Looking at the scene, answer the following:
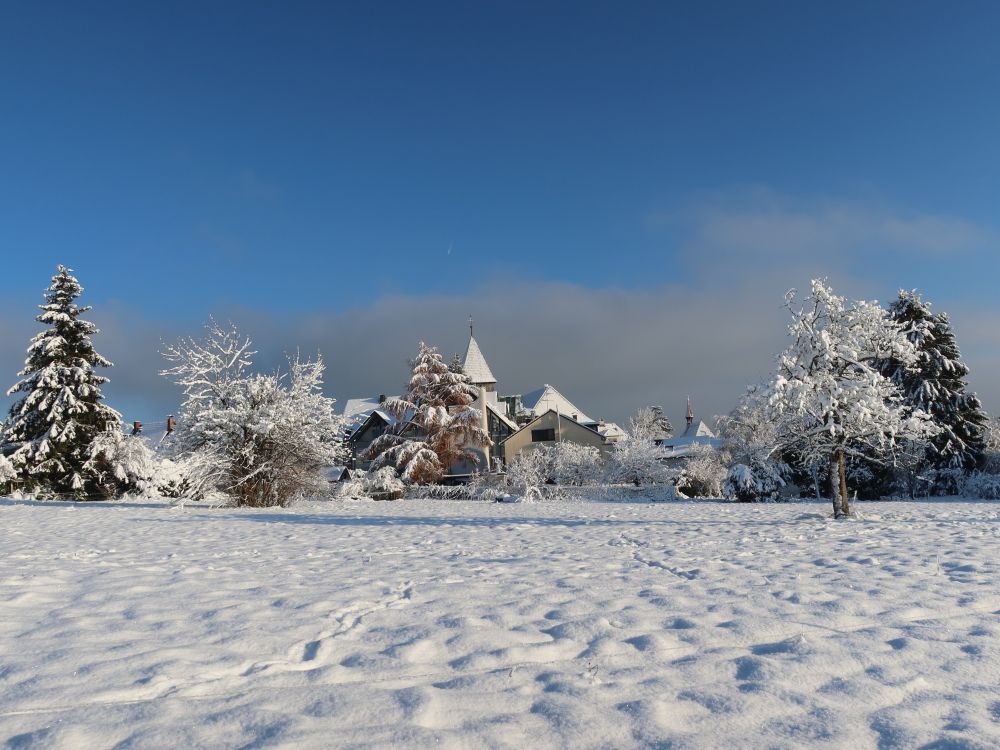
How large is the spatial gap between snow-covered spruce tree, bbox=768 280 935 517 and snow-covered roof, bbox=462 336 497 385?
35711 mm

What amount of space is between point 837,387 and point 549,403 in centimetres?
4556

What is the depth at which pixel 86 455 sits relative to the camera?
1122 inches

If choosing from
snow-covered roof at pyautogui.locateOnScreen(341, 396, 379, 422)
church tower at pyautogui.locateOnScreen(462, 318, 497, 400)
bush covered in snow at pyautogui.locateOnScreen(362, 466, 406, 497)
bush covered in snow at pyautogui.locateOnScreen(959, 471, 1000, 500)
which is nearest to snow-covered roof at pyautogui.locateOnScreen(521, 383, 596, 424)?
church tower at pyautogui.locateOnScreen(462, 318, 497, 400)

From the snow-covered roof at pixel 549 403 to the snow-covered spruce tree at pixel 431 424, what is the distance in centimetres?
2005

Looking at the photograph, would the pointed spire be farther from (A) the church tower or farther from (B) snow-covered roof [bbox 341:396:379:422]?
(B) snow-covered roof [bbox 341:396:379:422]

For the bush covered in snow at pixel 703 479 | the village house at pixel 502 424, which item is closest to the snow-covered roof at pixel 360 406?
the village house at pixel 502 424

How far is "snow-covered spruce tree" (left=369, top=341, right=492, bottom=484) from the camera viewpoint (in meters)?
36.8

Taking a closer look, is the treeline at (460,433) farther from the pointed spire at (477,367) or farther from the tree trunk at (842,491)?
the pointed spire at (477,367)

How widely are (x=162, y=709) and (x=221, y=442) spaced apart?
2235cm

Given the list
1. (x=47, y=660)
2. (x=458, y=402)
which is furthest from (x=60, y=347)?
(x=47, y=660)

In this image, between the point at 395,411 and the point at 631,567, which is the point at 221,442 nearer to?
the point at 395,411

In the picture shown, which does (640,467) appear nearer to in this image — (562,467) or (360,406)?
(562,467)

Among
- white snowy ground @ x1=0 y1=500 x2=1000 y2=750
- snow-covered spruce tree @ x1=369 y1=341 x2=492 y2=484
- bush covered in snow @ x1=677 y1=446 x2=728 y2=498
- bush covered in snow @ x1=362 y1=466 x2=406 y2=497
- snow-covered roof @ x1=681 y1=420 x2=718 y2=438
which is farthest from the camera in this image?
snow-covered roof @ x1=681 y1=420 x2=718 y2=438

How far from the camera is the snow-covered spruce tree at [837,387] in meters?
14.9
